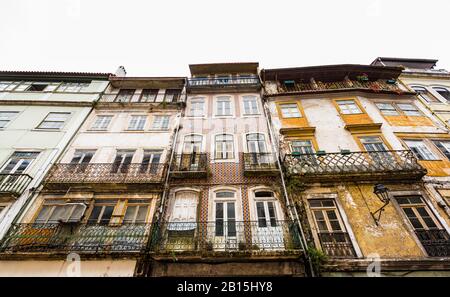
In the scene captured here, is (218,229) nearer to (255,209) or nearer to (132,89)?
(255,209)

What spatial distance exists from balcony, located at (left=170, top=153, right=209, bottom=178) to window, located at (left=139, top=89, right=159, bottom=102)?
6665mm

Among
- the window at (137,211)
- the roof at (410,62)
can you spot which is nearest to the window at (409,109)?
the roof at (410,62)

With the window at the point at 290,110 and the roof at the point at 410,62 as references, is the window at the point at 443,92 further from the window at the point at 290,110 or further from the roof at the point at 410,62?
the window at the point at 290,110

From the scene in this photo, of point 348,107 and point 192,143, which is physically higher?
point 348,107

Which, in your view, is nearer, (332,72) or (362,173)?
(362,173)

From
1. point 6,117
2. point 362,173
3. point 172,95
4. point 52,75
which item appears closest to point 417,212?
point 362,173

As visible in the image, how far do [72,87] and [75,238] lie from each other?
504 inches

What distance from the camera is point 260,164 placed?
33.6ft

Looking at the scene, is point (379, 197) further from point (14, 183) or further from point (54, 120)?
point (54, 120)

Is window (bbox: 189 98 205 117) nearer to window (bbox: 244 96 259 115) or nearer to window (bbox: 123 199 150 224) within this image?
window (bbox: 244 96 259 115)

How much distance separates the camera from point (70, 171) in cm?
995

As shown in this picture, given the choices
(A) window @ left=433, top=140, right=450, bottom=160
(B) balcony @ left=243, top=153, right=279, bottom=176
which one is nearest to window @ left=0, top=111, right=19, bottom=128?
(B) balcony @ left=243, top=153, right=279, bottom=176

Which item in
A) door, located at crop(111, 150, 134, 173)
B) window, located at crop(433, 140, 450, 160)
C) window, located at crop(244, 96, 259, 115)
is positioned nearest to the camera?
door, located at crop(111, 150, 134, 173)

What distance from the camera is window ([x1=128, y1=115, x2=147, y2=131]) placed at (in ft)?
41.3
